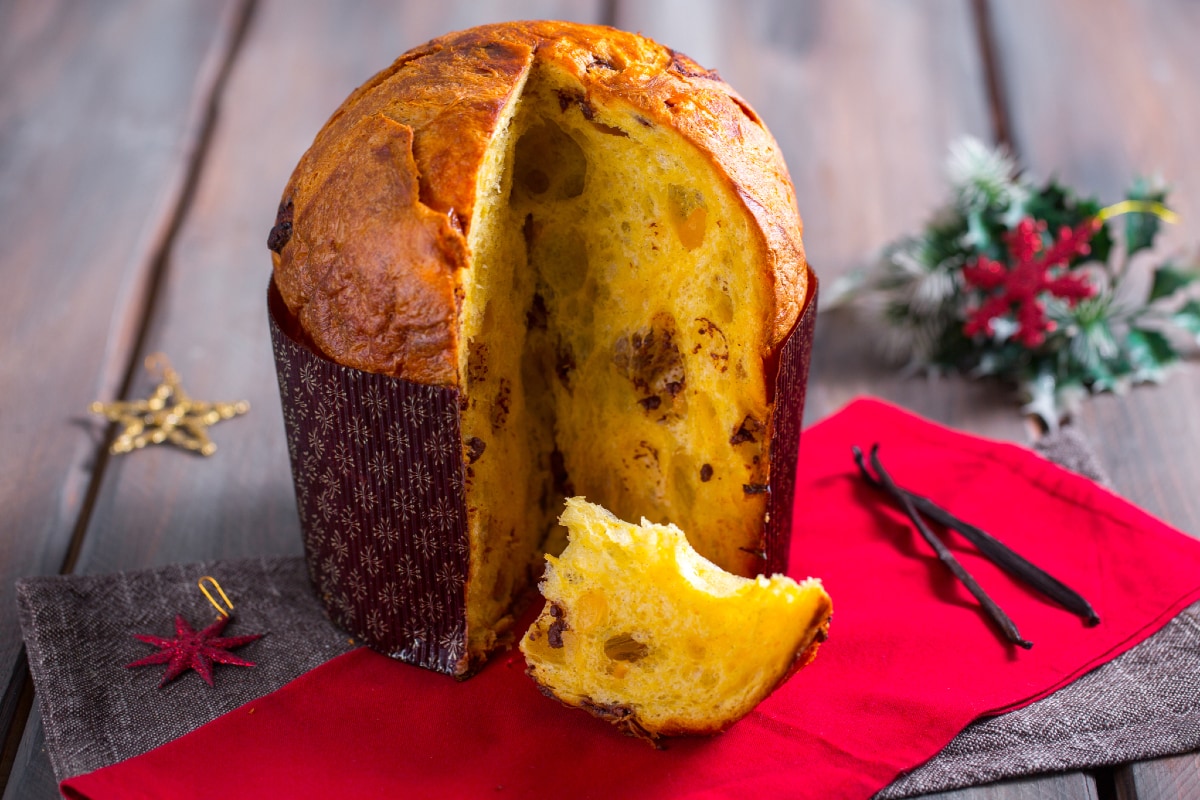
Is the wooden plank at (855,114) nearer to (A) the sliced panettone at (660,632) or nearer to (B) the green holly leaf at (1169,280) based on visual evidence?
(B) the green holly leaf at (1169,280)

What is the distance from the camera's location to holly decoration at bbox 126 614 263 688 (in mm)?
2033

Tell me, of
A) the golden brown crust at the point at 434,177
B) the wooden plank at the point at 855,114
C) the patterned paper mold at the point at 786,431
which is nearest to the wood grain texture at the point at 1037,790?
the patterned paper mold at the point at 786,431

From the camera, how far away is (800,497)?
Answer: 2531 mm

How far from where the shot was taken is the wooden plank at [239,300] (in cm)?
246

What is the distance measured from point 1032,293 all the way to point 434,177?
1573 millimetres

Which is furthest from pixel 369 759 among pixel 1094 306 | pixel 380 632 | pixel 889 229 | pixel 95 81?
pixel 95 81

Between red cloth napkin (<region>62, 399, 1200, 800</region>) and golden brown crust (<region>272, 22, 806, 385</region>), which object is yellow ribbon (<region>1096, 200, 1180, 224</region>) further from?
golden brown crust (<region>272, 22, 806, 385</region>)

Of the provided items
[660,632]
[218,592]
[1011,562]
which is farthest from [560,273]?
[1011,562]

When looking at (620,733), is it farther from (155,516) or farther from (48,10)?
(48,10)

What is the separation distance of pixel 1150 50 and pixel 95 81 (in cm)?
333

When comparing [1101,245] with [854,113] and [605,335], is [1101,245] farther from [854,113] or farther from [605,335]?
[605,335]

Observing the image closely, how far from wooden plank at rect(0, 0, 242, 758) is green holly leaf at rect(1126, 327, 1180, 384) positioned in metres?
2.29

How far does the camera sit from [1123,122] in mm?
3934

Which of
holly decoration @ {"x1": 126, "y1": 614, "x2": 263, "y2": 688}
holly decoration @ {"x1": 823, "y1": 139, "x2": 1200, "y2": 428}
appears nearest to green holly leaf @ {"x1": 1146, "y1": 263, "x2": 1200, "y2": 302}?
holly decoration @ {"x1": 823, "y1": 139, "x2": 1200, "y2": 428}
